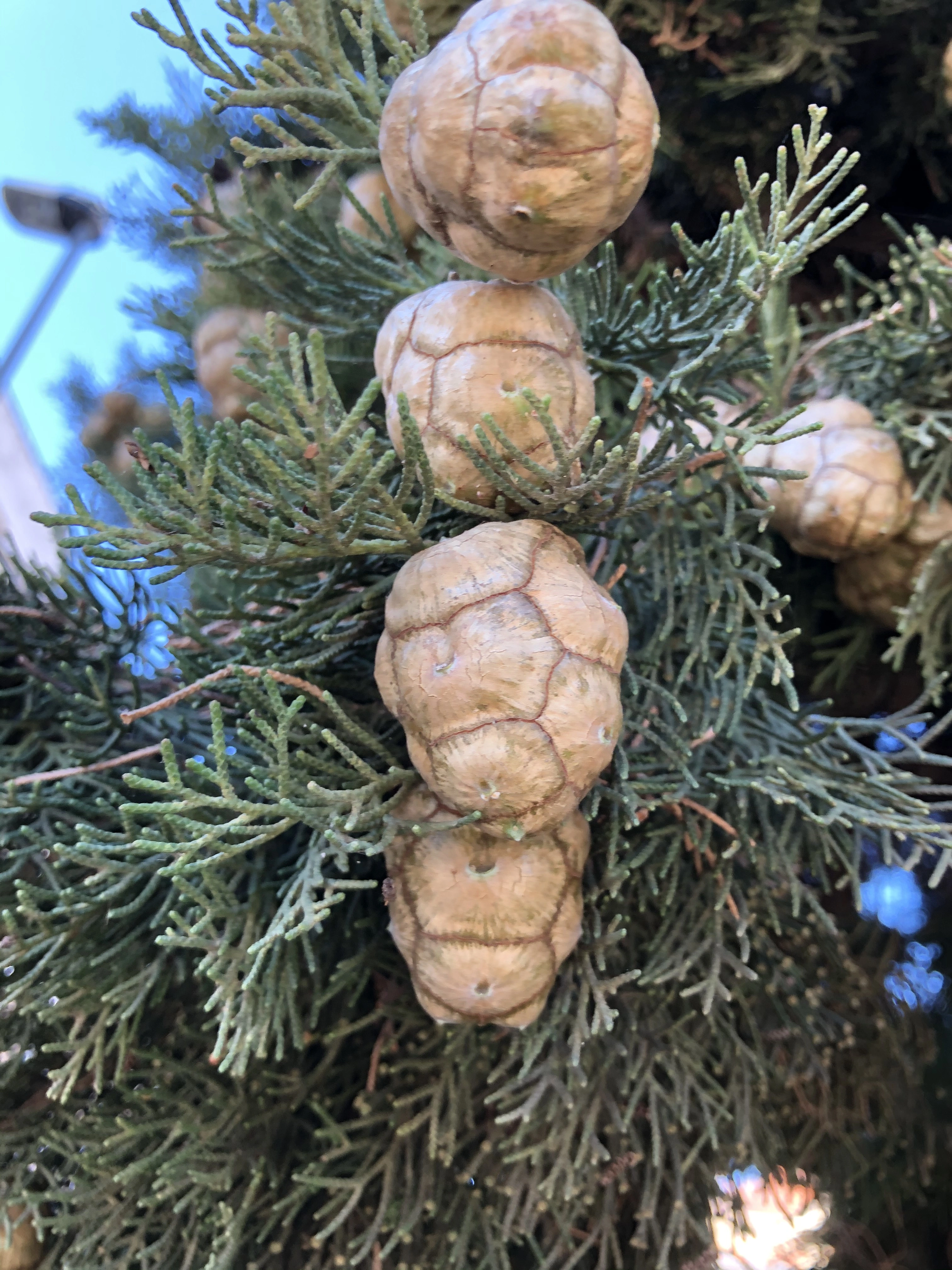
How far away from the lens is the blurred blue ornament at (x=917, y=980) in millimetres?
1066

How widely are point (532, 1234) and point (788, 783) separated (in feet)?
1.71

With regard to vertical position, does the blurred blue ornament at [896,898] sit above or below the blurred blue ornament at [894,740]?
below

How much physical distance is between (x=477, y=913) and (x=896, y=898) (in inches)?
32.7

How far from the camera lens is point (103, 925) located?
709 mm

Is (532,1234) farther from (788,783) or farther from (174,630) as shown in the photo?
(174,630)

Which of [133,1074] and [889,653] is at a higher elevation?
[889,653]

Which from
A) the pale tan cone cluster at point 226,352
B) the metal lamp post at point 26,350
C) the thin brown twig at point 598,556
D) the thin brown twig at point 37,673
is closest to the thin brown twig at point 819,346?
the thin brown twig at point 598,556

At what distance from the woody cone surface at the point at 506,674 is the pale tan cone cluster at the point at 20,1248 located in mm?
642

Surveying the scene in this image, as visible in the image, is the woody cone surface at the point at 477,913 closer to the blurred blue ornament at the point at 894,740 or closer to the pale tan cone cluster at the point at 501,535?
the pale tan cone cluster at the point at 501,535

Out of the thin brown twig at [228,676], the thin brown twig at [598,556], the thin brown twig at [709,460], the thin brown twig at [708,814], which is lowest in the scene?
the thin brown twig at [708,814]

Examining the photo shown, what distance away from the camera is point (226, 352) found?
0.91 meters

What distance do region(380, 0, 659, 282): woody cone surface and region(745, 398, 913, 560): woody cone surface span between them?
0.34 metres

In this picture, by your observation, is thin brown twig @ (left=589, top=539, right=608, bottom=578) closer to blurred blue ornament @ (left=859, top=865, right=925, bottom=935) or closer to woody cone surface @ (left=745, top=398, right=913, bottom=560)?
woody cone surface @ (left=745, top=398, right=913, bottom=560)

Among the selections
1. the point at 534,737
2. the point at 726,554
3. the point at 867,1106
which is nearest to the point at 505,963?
the point at 534,737
